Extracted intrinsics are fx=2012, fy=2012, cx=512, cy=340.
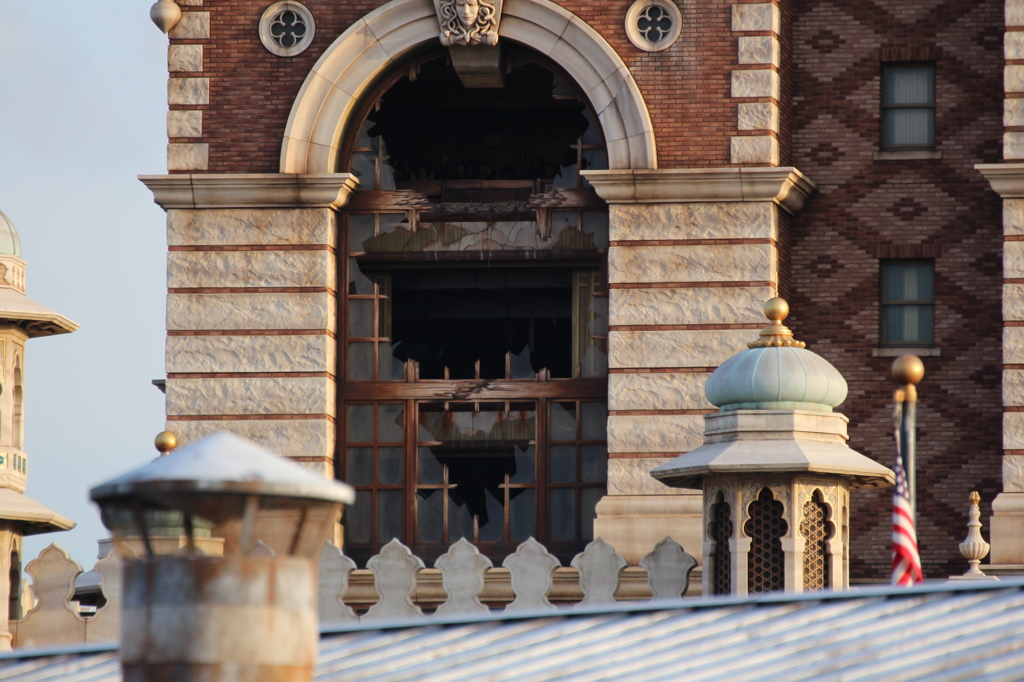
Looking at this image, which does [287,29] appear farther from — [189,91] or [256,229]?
[256,229]

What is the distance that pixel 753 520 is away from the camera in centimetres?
2109

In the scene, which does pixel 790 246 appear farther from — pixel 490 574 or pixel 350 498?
pixel 350 498

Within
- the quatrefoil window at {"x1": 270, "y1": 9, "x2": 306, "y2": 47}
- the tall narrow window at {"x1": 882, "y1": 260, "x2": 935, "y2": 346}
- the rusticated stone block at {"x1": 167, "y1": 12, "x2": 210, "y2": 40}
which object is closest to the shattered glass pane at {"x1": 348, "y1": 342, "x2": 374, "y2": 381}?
the quatrefoil window at {"x1": 270, "y1": 9, "x2": 306, "y2": 47}

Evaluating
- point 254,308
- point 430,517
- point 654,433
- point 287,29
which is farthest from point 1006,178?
point 254,308

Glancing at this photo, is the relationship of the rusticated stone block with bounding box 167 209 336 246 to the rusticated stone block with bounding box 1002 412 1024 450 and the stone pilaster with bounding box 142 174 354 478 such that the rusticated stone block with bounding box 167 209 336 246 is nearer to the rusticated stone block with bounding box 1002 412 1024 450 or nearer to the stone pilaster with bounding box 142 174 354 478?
the stone pilaster with bounding box 142 174 354 478

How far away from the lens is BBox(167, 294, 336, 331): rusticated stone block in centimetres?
2709

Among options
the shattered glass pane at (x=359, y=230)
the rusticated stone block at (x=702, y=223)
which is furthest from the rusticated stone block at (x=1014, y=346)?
the shattered glass pane at (x=359, y=230)

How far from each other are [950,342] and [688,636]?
1431 cm

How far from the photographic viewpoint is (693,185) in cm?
2669

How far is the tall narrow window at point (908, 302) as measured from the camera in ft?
92.0

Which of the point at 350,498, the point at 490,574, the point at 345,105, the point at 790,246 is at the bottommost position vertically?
the point at 490,574

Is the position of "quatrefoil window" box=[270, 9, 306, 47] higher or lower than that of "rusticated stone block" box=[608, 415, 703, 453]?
higher

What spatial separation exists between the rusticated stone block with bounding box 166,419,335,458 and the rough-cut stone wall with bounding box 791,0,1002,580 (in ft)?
22.5

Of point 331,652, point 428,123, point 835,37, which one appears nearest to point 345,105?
point 428,123
